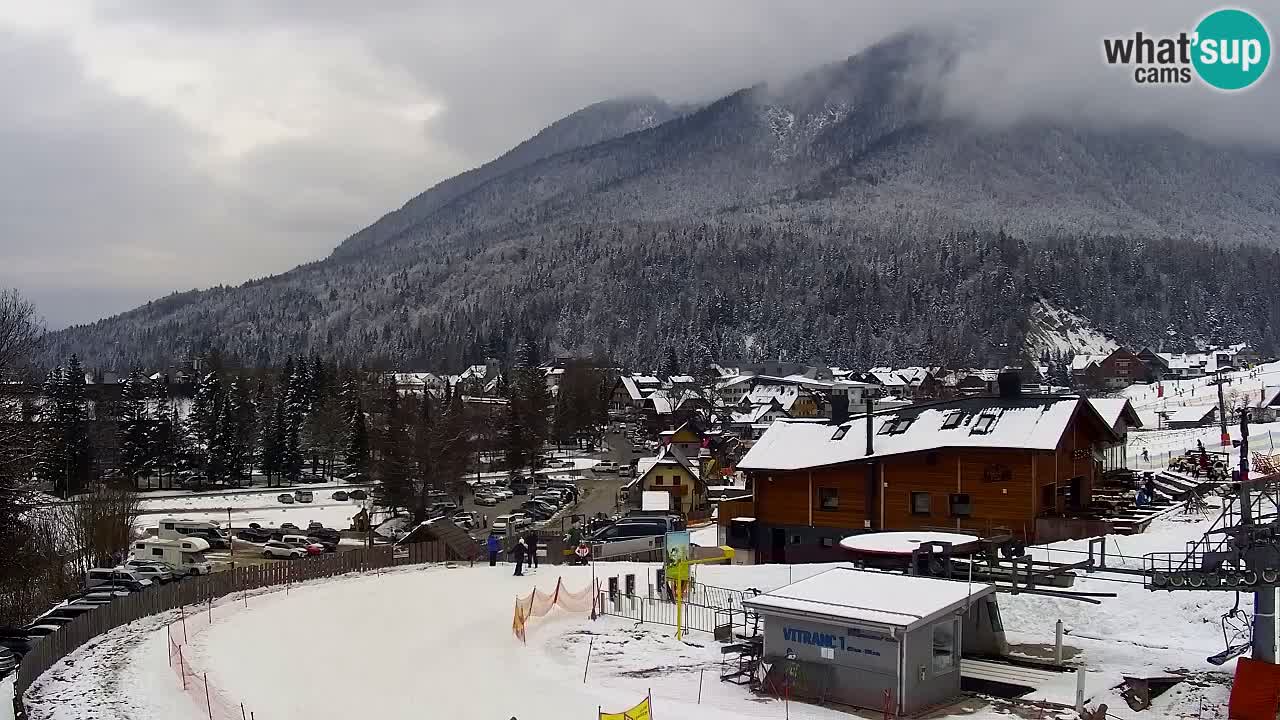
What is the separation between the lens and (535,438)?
10450cm

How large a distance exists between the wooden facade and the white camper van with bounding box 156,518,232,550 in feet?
112

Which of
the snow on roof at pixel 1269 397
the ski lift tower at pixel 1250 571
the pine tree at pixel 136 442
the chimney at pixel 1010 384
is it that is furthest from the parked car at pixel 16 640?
the snow on roof at pixel 1269 397

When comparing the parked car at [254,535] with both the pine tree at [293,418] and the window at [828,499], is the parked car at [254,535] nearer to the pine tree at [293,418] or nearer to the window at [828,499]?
the pine tree at [293,418]

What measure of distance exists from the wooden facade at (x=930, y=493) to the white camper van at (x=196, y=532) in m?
34.3

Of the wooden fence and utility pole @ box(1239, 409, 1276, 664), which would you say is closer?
utility pole @ box(1239, 409, 1276, 664)

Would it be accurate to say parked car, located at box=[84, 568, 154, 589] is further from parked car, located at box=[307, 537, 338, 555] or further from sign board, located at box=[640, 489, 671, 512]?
sign board, located at box=[640, 489, 671, 512]

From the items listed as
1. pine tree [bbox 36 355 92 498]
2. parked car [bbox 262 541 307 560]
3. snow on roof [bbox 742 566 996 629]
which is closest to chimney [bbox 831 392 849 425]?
snow on roof [bbox 742 566 996 629]

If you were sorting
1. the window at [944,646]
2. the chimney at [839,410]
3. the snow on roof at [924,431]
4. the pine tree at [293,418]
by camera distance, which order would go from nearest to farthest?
the window at [944,646] → the snow on roof at [924,431] → the chimney at [839,410] → the pine tree at [293,418]

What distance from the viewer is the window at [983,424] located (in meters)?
40.3

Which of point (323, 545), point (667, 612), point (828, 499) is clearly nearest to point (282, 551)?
point (323, 545)

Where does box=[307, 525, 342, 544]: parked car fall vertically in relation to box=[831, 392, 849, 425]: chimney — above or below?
below

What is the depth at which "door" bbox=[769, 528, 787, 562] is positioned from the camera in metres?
44.3

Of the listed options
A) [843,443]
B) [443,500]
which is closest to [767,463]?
[843,443]

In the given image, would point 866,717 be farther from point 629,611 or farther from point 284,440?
point 284,440
